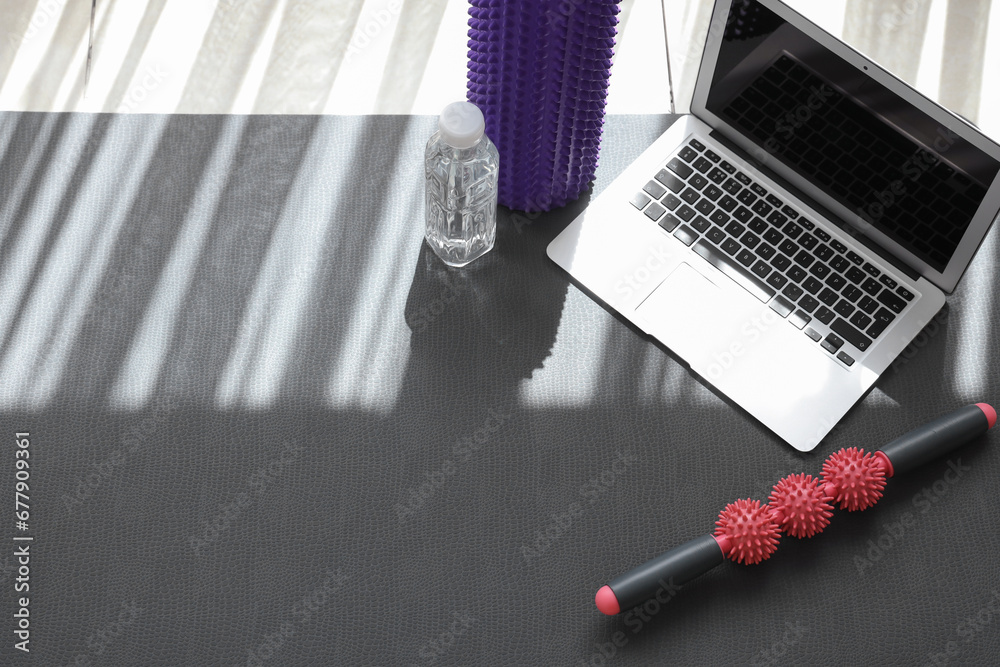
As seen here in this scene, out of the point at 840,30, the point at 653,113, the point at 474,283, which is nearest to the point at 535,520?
the point at 474,283

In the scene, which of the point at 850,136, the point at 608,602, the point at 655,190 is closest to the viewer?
the point at 608,602

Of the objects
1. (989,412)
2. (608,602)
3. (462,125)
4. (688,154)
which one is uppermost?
(462,125)

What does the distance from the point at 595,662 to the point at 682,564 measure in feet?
0.41

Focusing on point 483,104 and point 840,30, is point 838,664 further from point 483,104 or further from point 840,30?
point 840,30

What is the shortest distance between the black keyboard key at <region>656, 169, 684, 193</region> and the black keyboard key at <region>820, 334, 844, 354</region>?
0.24 metres

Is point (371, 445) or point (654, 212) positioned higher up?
point (654, 212)

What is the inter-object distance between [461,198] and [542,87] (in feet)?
0.52

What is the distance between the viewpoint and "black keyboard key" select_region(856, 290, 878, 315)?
1.10 metres

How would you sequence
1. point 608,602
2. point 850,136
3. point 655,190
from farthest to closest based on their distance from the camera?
point 655,190, point 850,136, point 608,602

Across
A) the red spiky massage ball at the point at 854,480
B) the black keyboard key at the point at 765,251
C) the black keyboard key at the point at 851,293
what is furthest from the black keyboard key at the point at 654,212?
the red spiky massage ball at the point at 854,480

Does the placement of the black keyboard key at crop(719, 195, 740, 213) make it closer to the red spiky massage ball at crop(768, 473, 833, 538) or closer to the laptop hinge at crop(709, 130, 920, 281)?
the laptop hinge at crop(709, 130, 920, 281)

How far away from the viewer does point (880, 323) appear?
3.60 ft

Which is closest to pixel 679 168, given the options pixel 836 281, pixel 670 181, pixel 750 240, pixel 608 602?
pixel 670 181

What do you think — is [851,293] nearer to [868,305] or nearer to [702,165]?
[868,305]
